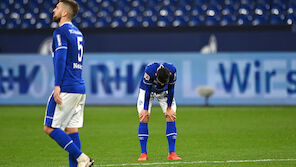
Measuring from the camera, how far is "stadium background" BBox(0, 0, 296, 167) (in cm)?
1970

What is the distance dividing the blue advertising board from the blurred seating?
2190 millimetres

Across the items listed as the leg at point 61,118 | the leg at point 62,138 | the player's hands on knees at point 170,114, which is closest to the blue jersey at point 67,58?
the leg at point 61,118

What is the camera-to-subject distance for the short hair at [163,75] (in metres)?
8.25

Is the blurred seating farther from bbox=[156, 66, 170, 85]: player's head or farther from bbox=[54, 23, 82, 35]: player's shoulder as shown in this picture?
bbox=[54, 23, 82, 35]: player's shoulder

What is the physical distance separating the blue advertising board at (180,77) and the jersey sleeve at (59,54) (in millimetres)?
15108

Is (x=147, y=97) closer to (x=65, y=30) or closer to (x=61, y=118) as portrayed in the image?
Answer: (x=61, y=118)

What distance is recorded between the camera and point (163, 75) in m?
8.25

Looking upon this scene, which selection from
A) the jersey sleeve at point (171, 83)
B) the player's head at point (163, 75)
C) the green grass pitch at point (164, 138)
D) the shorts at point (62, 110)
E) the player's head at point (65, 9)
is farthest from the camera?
the green grass pitch at point (164, 138)

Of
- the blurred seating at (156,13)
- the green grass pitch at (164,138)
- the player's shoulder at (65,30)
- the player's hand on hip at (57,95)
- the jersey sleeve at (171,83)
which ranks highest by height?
the blurred seating at (156,13)

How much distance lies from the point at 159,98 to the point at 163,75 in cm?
104

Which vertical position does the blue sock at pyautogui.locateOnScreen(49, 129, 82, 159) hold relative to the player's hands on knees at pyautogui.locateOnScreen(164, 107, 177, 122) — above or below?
below

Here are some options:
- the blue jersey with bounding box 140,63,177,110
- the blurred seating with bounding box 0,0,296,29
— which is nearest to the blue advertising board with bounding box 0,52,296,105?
the blurred seating with bounding box 0,0,296,29

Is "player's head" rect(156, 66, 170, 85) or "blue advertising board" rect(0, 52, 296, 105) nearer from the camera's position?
"player's head" rect(156, 66, 170, 85)

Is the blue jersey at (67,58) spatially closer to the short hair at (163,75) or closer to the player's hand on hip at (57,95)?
the player's hand on hip at (57,95)
